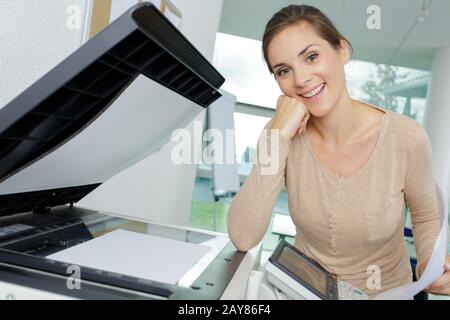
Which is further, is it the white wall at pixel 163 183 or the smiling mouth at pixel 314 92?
the white wall at pixel 163 183

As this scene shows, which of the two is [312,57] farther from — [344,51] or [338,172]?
[338,172]

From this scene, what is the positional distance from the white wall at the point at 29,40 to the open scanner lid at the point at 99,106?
0.95ft

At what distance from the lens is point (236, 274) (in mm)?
656

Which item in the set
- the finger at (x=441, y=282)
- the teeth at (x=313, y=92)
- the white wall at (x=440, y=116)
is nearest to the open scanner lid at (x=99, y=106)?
the teeth at (x=313, y=92)

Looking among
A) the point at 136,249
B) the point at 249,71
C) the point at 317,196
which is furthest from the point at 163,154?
the point at 249,71

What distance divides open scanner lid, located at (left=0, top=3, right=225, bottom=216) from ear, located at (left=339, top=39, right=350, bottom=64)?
544mm

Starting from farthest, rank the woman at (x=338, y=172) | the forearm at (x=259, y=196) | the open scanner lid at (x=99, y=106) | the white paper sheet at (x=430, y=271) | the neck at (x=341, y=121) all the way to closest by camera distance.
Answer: the neck at (x=341, y=121) → the woman at (x=338, y=172) → the forearm at (x=259, y=196) → the white paper sheet at (x=430, y=271) → the open scanner lid at (x=99, y=106)

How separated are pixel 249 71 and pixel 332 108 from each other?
407 cm

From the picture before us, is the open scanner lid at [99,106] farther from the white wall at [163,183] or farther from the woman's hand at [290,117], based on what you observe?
the white wall at [163,183]

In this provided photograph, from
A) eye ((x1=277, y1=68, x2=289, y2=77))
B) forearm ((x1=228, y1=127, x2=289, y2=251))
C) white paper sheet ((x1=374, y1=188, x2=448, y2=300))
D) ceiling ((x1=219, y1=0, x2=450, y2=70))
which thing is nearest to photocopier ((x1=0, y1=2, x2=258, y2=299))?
forearm ((x1=228, y1=127, x2=289, y2=251))

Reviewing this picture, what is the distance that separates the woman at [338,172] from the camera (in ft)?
3.46

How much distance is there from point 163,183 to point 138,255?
1.49 meters

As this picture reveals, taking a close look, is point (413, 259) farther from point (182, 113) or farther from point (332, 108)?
point (182, 113)
